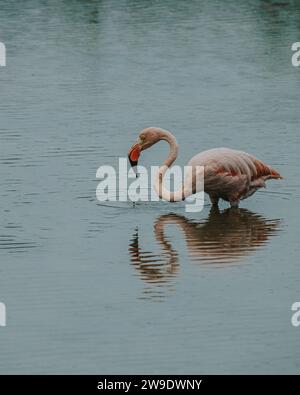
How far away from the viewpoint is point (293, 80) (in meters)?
22.6

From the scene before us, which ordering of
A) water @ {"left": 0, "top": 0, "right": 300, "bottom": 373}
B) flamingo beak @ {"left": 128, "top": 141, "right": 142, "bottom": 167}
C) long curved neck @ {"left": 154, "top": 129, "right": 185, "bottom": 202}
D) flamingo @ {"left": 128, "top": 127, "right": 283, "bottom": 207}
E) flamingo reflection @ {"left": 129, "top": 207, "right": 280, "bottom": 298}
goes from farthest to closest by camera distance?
flamingo beak @ {"left": 128, "top": 141, "right": 142, "bottom": 167}, long curved neck @ {"left": 154, "top": 129, "right": 185, "bottom": 202}, flamingo @ {"left": 128, "top": 127, "right": 283, "bottom": 207}, flamingo reflection @ {"left": 129, "top": 207, "right": 280, "bottom": 298}, water @ {"left": 0, "top": 0, "right": 300, "bottom": 373}

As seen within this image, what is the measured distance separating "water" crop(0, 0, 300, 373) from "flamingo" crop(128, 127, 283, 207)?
0.72 feet

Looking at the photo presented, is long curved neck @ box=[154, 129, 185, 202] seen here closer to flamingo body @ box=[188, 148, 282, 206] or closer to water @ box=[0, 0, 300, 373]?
water @ box=[0, 0, 300, 373]

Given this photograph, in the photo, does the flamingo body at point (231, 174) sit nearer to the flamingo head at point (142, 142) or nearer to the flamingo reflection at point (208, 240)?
the flamingo reflection at point (208, 240)

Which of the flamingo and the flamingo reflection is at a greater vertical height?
the flamingo

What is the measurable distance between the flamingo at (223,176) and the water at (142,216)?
0.22 metres

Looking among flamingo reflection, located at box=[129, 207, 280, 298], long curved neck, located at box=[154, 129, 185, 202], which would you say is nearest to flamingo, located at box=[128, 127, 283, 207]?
long curved neck, located at box=[154, 129, 185, 202]

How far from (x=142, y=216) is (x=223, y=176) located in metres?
0.95

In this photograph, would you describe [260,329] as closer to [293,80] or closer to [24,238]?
[24,238]

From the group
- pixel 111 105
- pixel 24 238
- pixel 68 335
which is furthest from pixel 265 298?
pixel 111 105

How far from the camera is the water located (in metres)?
10.6

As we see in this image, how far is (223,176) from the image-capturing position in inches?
579

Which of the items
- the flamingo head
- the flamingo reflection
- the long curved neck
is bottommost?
the flamingo reflection
